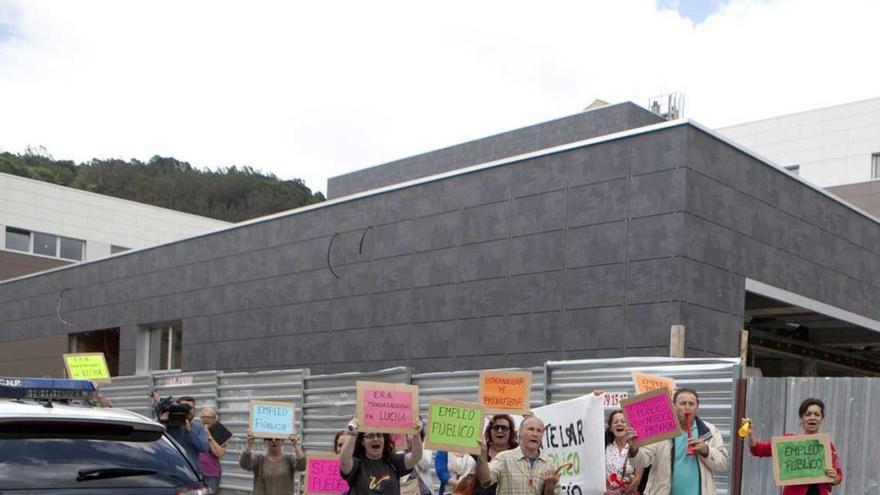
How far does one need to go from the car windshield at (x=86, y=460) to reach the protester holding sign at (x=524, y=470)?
1.96 m

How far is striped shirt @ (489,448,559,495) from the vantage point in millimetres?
6832

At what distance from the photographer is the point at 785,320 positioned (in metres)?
19.5

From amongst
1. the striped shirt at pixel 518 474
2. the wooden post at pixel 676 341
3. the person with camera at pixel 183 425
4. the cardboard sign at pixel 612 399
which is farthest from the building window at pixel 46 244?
the striped shirt at pixel 518 474

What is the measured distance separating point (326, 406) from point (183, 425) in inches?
229

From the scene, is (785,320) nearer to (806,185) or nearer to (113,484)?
(806,185)

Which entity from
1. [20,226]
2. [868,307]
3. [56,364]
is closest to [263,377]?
[868,307]

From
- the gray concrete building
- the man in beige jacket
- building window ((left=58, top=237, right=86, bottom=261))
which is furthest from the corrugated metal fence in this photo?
building window ((left=58, top=237, right=86, bottom=261))

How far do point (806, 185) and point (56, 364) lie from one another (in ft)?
68.0

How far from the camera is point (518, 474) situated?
22.5 feet

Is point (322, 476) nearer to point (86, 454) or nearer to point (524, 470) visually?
point (524, 470)

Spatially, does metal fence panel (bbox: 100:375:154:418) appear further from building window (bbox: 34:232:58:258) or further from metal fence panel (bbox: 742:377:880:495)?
building window (bbox: 34:232:58:258)

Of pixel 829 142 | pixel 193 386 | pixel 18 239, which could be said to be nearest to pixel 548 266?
pixel 193 386

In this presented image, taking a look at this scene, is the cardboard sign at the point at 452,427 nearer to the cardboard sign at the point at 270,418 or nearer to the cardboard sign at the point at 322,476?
the cardboard sign at the point at 322,476

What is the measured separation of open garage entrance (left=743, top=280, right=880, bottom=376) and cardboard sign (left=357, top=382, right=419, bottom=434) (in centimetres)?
896
